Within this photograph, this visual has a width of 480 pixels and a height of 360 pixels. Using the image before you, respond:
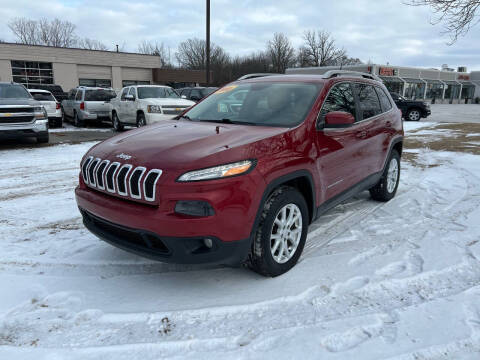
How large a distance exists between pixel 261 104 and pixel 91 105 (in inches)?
511

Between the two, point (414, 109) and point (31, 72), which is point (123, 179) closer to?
point (414, 109)

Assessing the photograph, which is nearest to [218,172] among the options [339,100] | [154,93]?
[339,100]

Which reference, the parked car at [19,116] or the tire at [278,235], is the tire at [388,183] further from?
the parked car at [19,116]

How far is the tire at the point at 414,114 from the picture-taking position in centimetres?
2072

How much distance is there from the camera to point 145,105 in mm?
12078

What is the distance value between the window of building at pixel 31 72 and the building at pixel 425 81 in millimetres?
25393

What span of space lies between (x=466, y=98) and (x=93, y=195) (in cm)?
6562

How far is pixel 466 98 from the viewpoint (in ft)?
186

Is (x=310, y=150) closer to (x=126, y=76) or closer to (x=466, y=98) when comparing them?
(x=126, y=76)

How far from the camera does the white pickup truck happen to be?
39.1 feet

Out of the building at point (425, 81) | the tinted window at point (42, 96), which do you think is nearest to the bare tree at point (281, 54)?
the building at point (425, 81)

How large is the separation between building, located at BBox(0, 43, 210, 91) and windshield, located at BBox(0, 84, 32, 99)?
22378 mm

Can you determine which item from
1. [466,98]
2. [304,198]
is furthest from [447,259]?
[466,98]

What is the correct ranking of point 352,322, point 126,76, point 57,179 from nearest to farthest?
point 352,322 < point 57,179 < point 126,76
